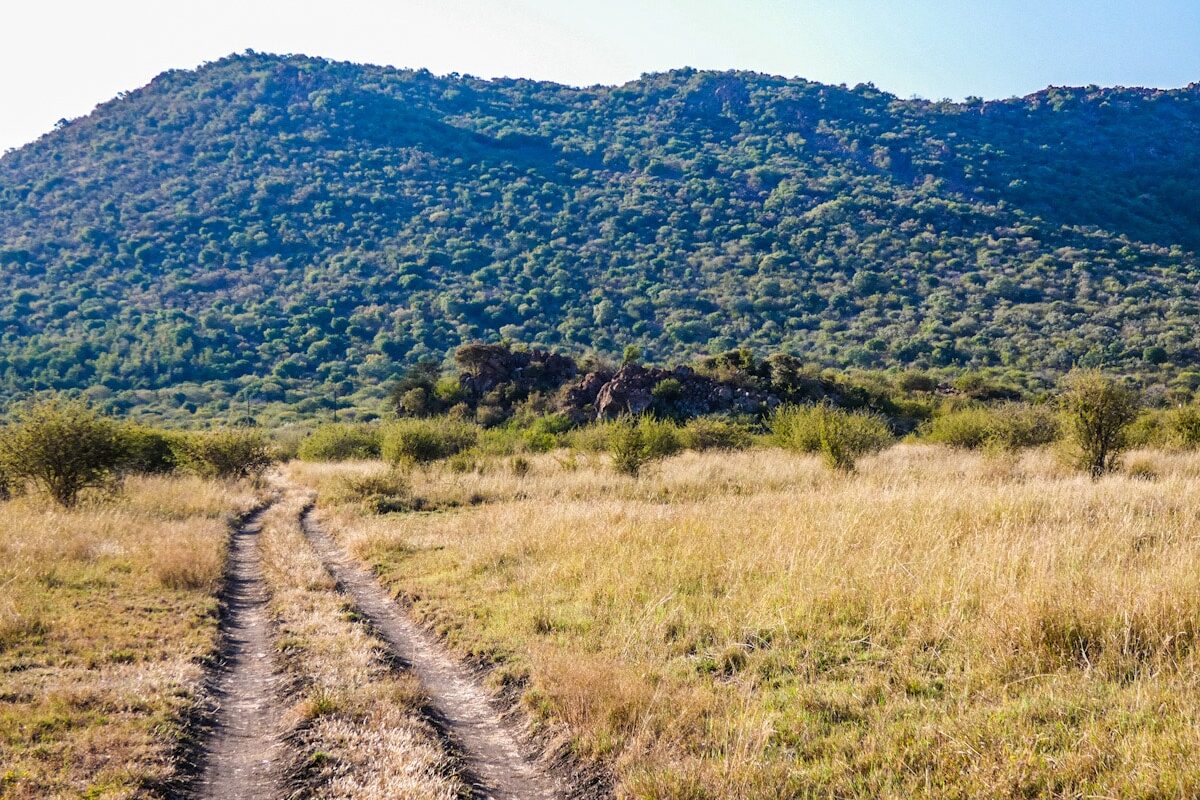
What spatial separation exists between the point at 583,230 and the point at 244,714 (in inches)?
3896

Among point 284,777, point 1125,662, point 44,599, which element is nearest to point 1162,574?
point 1125,662

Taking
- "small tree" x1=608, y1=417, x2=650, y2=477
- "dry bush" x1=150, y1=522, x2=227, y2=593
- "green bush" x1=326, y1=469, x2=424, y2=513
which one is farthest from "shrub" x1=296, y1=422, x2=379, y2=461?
"dry bush" x1=150, y1=522, x2=227, y2=593

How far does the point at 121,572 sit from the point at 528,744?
7.97 metres

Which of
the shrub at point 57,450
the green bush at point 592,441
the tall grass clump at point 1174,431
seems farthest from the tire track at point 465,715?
the tall grass clump at point 1174,431

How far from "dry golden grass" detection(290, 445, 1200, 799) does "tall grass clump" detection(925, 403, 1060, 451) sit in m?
13.1

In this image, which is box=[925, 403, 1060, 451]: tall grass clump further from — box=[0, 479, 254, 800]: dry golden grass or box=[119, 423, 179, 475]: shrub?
box=[119, 423, 179, 475]: shrub

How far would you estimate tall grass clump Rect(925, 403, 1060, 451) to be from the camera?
73.8 feet

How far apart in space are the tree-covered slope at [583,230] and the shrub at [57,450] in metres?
48.1

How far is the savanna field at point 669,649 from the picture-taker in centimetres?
401

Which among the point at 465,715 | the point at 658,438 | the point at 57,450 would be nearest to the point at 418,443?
the point at 658,438

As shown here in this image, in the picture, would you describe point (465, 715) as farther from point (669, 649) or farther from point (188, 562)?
point (188, 562)

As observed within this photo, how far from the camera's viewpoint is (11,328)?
6919 cm

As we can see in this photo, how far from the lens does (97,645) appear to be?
674cm

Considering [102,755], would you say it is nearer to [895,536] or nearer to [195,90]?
[895,536]
